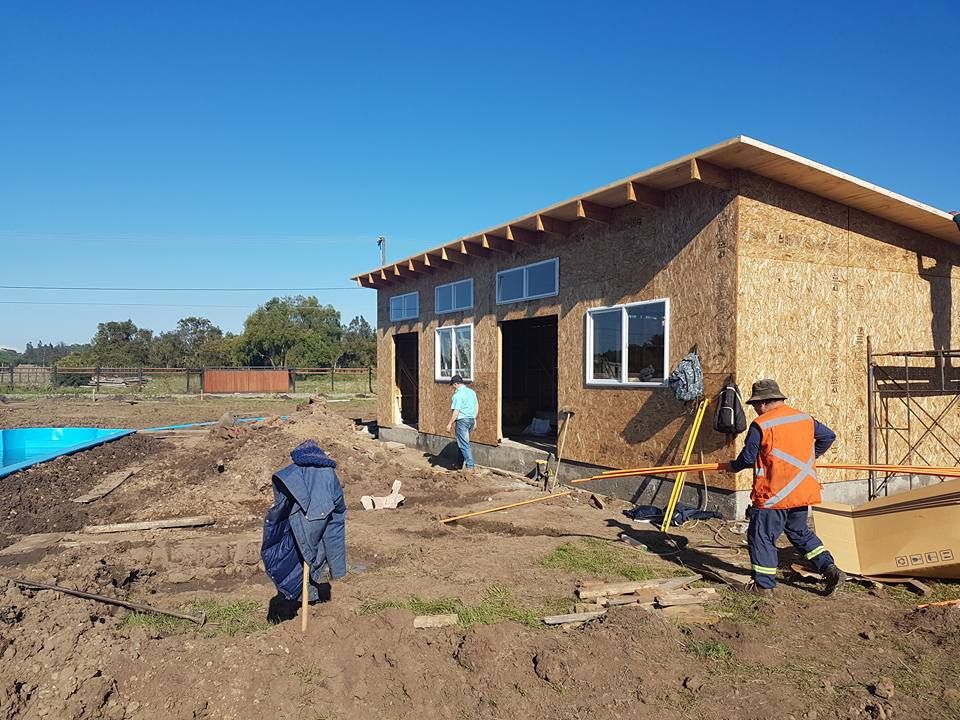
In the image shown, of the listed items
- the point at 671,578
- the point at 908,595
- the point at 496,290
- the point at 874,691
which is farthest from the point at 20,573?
the point at 496,290

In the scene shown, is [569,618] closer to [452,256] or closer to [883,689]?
[883,689]

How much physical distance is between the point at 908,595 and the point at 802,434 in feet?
5.45

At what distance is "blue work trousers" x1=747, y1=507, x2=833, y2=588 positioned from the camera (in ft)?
17.7

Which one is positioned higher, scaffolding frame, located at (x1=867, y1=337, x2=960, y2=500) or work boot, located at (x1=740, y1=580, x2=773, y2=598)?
→ scaffolding frame, located at (x1=867, y1=337, x2=960, y2=500)

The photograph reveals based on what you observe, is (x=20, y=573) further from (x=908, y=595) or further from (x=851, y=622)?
(x=908, y=595)

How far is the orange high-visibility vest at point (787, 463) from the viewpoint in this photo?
17.5ft

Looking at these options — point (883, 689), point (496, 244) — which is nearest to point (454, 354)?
point (496, 244)

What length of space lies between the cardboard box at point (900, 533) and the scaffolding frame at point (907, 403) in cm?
391

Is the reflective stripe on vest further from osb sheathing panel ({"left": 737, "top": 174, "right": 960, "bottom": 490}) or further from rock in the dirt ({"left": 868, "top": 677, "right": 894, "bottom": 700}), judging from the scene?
osb sheathing panel ({"left": 737, "top": 174, "right": 960, "bottom": 490})

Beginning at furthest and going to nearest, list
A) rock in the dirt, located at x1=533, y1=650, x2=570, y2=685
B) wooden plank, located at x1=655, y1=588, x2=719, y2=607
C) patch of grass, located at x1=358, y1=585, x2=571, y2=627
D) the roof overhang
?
the roof overhang
wooden plank, located at x1=655, y1=588, x2=719, y2=607
patch of grass, located at x1=358, y1=585, x2=571, y2=627
rock in the dirt, located at x1=533, y1=650, x2=570, y2=685

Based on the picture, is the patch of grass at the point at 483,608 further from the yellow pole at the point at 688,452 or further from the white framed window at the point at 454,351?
the white framed window at the point at 454,351

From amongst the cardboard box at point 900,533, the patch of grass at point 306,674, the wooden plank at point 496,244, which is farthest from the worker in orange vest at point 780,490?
the wooden plank at point 496,244

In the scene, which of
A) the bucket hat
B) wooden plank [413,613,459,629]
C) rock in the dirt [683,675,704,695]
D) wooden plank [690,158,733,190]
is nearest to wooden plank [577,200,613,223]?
wooden plank [690,158,733,190]

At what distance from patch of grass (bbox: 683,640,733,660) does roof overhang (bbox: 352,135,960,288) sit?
→ 17.9 feet
